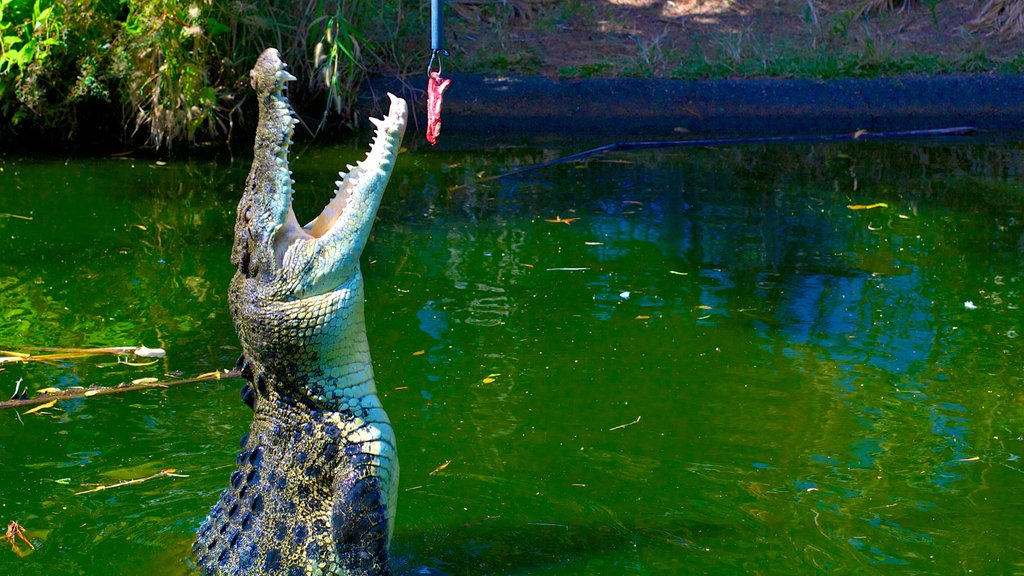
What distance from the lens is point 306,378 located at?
321 centimetres

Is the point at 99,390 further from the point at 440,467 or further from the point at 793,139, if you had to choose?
the point at 793,139

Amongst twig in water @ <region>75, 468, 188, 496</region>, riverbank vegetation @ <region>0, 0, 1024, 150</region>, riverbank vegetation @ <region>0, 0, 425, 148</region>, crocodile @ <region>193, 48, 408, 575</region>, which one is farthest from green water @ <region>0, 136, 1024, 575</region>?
riverbank vegetation @ <region>0, 0, 1024, 150</region>

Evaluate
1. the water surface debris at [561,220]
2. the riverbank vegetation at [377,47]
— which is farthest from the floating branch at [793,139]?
the water surface debris at [561,220]

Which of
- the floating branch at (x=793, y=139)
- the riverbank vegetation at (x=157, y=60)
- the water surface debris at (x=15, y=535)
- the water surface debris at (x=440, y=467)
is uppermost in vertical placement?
the riverbank vegetation at (x=157, y=60)

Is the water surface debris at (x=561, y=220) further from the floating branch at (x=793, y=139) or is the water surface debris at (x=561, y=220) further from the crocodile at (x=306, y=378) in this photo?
the crocodile at (x=306, y=378)

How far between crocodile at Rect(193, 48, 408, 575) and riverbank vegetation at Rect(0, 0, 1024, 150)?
16.3 feet

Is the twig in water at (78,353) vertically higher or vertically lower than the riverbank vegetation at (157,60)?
lower

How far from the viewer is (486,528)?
3809 mm

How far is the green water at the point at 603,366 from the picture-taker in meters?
3.80

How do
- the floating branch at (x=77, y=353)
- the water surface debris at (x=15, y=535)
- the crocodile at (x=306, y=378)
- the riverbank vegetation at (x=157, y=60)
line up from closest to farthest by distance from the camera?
the crocodile at (x=306, y=378) < the water surface debris at (x=15, y=535) < the floating branch at (x=77, y=353) < the riverbank vegetation at (x=157, y=60)

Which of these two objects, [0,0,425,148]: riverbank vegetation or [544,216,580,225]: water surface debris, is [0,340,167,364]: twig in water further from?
[0,0,425,148]: riverbank vegetation

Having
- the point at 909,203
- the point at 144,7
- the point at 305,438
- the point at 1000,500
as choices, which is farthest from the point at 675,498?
the point at 144,7

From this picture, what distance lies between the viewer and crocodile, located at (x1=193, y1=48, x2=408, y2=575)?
3193 mm

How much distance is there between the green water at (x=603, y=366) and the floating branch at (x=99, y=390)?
0.06 m
